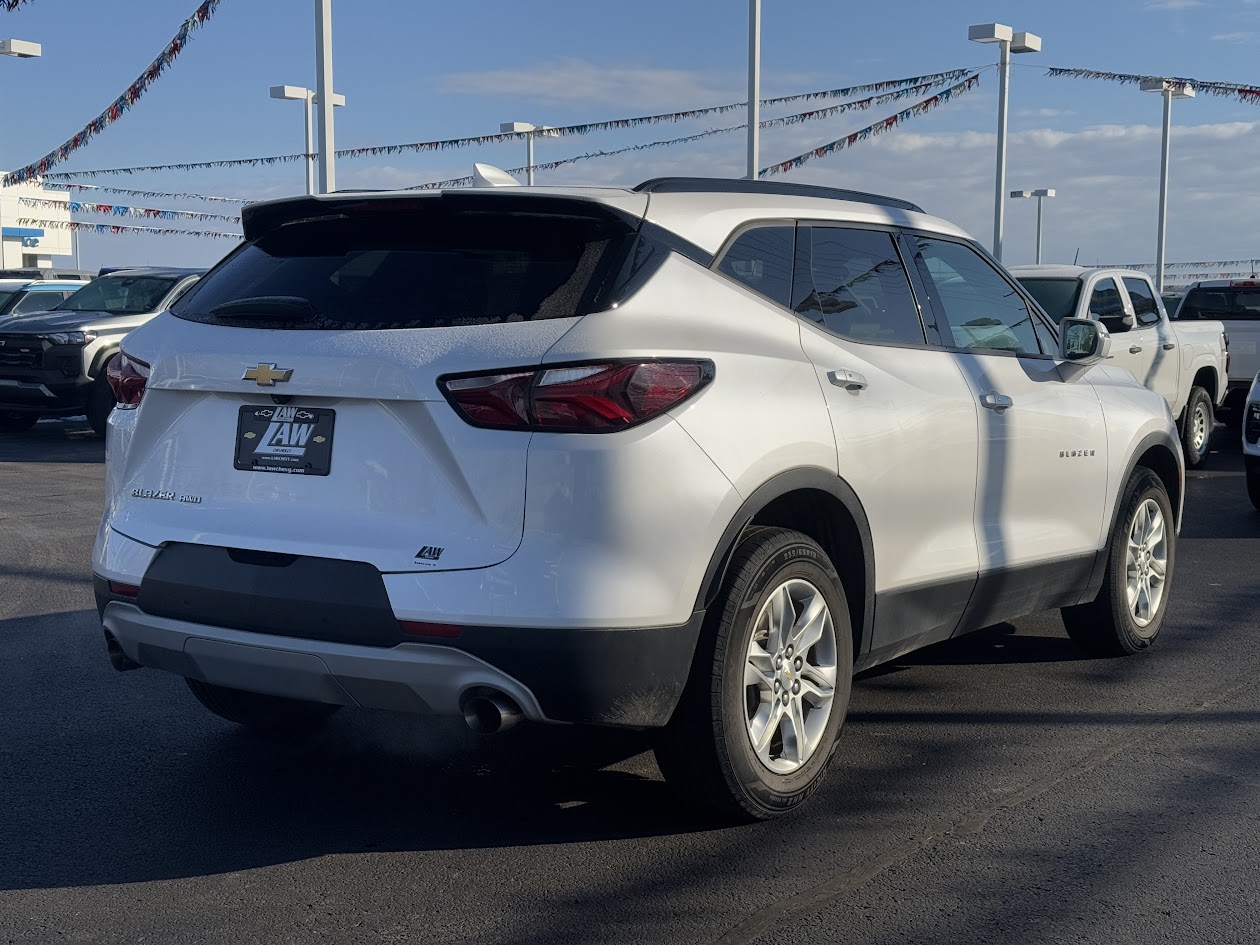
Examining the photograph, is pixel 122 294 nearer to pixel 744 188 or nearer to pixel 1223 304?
pixel 1223 304

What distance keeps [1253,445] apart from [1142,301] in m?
3.42

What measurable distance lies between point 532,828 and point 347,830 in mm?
508

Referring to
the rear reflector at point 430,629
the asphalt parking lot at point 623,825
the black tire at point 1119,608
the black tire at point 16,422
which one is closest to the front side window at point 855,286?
the asphalt parking lot at point 623,825

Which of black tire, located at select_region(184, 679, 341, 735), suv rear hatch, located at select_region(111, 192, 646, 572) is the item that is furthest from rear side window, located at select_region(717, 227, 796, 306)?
black tire, located at select_region(184, 679, 341, 735)

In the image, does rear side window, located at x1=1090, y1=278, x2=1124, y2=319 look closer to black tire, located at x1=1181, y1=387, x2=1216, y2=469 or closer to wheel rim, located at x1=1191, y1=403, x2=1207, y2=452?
black tire, located at x1=1181, y1=387, x2=1216, y2=469

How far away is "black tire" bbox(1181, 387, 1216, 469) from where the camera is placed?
1452cm

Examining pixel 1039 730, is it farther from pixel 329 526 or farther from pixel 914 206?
pixel 329 526

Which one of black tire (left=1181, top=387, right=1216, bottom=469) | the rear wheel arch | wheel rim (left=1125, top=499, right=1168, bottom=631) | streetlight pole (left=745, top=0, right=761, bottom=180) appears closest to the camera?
the rear wheel arch

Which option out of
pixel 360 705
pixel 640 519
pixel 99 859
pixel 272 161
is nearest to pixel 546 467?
pixel 640 519

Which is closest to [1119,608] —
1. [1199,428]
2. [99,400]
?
[1199,428]

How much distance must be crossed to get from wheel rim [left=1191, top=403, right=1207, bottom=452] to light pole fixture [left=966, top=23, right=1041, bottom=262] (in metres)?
12.7

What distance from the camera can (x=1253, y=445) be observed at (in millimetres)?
10875

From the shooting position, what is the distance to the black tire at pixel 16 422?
679 inches

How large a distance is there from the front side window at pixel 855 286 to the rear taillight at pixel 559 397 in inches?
37.3
